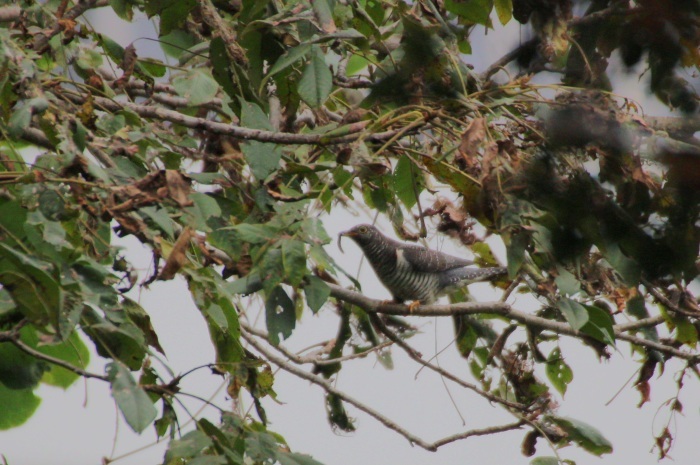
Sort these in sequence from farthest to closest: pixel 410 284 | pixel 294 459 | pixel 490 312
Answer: pixel 410 284, pixel 490 312, pixel 294 459

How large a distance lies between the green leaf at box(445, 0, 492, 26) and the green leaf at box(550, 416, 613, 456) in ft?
Result: 4.91

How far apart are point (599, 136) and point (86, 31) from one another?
2388mm

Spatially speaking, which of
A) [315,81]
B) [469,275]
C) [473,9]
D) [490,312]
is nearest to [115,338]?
[315,81]

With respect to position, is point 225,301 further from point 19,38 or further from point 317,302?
point 19,38

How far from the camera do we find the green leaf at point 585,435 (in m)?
3.22

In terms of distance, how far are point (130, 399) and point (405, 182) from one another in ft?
5.50

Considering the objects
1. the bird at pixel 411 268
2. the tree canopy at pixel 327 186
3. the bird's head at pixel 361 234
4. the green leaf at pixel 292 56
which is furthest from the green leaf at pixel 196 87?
the bird's head at pixel 361 234

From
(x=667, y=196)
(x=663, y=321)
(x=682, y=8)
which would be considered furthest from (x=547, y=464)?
(x=682, y=8)

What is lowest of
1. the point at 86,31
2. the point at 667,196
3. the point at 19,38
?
the point at 667,196

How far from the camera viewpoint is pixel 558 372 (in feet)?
13.1

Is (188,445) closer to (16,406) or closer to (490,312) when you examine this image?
(490,312)

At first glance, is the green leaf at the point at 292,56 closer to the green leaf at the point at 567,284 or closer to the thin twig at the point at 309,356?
the green leaf at the point at 567,284

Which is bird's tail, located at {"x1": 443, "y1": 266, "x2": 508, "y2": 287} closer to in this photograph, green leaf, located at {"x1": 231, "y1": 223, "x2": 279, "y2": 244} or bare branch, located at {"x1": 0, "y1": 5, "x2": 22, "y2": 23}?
green leaf, located at {"x1": 231, "y1": 223, "x2": 279, "y2": 244}

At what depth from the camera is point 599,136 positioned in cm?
127
